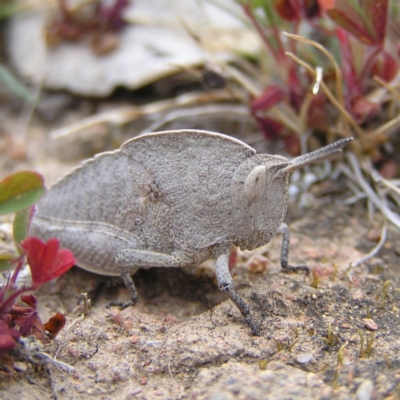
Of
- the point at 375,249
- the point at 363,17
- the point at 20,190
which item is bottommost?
the point at 375,249

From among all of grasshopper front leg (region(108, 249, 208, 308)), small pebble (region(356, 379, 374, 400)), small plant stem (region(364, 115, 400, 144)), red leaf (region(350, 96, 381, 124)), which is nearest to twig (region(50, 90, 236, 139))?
Result: red leaf (region(350, 96, 381, 124))

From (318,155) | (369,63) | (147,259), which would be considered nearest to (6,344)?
(147,259)

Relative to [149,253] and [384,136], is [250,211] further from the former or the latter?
[384,136]

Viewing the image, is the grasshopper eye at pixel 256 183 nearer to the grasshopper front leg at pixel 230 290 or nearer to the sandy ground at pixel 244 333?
the grasshopper front leg at pixel 230 290

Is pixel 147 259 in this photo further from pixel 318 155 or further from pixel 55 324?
pixel 318 155

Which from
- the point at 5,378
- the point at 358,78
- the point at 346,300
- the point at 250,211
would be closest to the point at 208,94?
the point at 358,78

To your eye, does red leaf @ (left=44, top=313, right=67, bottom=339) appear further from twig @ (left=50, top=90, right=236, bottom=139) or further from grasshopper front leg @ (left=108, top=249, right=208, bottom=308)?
twig @ (left=50, top=90, right=236, bottom=139)
